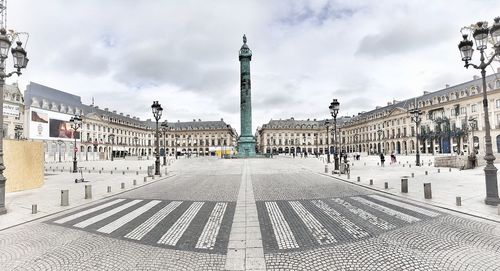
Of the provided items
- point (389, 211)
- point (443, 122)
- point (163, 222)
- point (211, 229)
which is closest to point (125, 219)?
point (163, 222)

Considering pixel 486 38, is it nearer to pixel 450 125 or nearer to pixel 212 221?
pixel 212 221

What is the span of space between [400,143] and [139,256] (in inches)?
3766

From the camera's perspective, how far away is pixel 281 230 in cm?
659

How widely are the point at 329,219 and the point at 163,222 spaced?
476 cm

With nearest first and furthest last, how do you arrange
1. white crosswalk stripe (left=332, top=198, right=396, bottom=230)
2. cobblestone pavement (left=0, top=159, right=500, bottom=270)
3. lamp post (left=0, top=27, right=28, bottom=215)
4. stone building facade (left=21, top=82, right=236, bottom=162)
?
cobblestone pavement (left=0, top=159, right=500, bottom=270)
white crosswalk stripe (left=332, top=198, right=396, bottom=230)
lamp post (left=0, top=27, right=28, bottom=215)
stone building facade (left=21, top=82, right=236, bottom=162)

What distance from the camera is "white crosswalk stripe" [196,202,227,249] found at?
18.7 feet

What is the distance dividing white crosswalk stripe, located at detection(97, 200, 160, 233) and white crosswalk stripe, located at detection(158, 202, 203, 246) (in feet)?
5.06

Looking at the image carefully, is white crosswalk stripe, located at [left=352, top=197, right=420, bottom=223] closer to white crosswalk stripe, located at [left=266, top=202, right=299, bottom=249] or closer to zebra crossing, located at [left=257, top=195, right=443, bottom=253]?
zebra crossing, located at [left=257, top=195, right=443, bottom=253]

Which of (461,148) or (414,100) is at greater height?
(414,100)

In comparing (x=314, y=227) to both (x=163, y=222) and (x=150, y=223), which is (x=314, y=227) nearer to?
(x=163, y=222)

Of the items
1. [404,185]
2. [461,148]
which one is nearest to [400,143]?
[461,148]

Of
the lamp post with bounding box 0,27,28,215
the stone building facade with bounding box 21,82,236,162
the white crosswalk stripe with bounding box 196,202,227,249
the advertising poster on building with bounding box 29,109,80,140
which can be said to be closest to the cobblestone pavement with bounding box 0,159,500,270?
the white crosswalk stripe with bounding box 196,202,227,249

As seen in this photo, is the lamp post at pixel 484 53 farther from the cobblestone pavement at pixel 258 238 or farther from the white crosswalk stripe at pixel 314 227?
the white crosswalk stripe at pixel 314 227

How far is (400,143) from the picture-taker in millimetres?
85812
